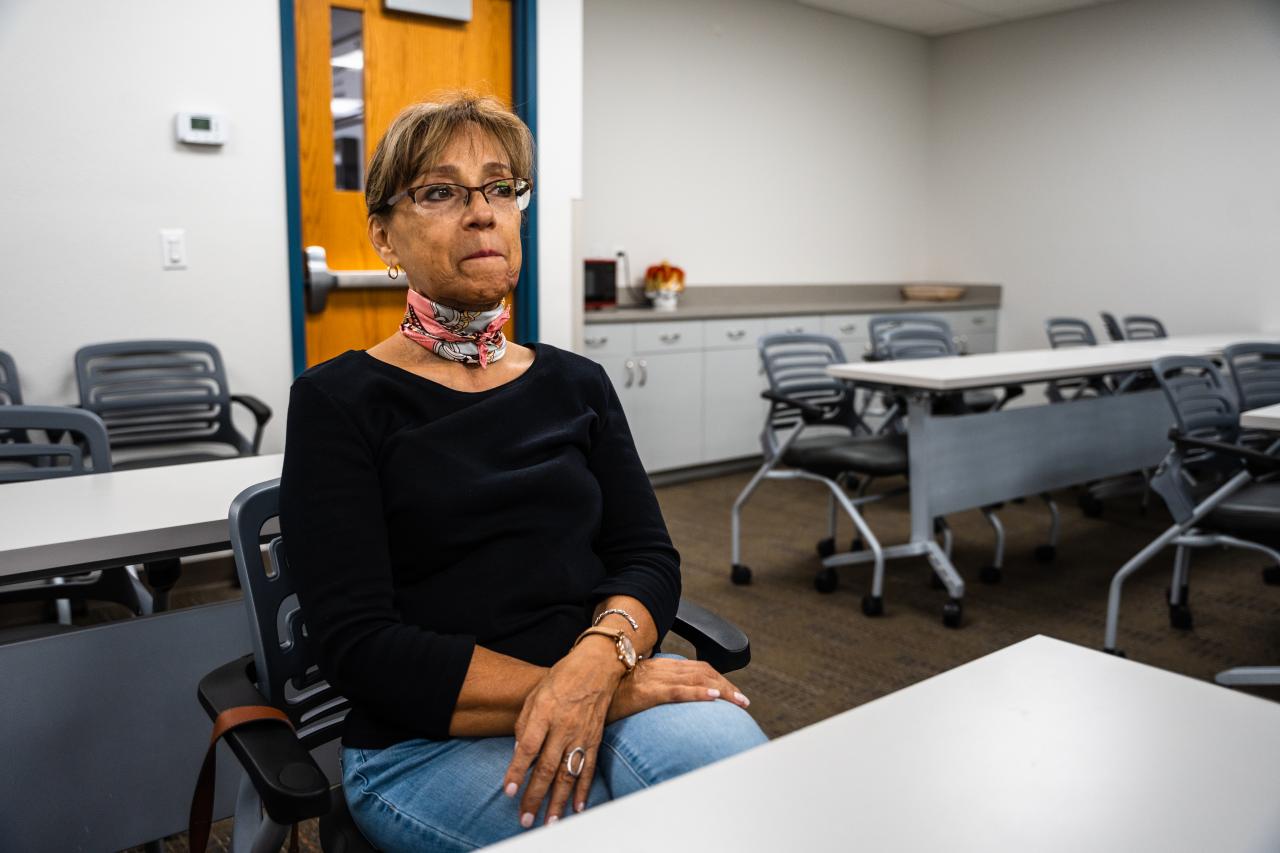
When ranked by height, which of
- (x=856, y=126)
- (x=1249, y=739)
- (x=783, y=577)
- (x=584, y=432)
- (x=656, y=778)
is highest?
(x=856, y=126)

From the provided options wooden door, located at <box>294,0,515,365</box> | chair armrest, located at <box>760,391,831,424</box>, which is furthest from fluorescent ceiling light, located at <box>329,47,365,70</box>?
chair armrest, located at <box>760,391,831,424</box>

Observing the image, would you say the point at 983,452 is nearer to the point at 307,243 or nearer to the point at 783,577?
the point at 783,577

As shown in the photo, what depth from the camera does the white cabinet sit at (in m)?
5.06

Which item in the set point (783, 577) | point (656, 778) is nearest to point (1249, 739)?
point (656, 778)

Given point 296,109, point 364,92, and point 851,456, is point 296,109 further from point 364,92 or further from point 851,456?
point 851,456

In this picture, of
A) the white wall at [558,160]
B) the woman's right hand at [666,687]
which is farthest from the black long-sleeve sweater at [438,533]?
the white wall at [558,160]

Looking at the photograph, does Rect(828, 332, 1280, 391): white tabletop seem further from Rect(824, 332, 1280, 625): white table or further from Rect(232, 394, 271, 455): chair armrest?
Rect(232, 394, 271, 455): chair armrest

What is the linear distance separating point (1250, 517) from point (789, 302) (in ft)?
14.1

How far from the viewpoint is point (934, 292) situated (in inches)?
285

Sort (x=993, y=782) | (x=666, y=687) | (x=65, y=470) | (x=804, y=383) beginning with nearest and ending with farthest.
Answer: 1. (x=993, y=782)
2. (x=666, y=687)
3. (x=65, y=470)
4. (x=804, y=383)

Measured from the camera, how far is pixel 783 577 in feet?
12.5

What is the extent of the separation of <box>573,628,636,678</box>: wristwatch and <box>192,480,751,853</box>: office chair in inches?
6.7

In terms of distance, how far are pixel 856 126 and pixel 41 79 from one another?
5300mm

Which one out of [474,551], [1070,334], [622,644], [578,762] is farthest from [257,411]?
[1070,334]
